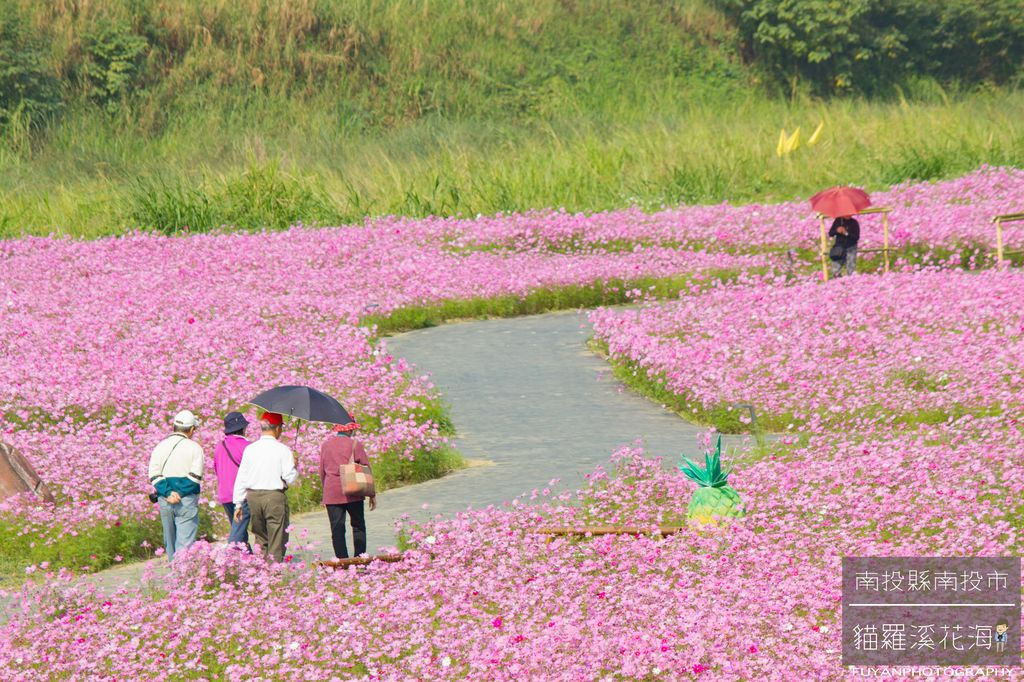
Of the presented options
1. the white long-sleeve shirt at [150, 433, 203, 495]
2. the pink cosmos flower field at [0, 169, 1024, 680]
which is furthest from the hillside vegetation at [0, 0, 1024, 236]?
the white long-sleeve shirt at [150, 433, 203, 495]

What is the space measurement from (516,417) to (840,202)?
27.1 ft

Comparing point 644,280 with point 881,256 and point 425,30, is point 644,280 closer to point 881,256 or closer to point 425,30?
point 881,256

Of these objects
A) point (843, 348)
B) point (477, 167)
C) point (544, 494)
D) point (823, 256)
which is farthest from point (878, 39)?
point (544, 494)

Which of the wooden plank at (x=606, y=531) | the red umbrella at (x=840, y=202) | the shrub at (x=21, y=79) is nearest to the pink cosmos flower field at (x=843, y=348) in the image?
the red umbrella at (x=840, y=202)

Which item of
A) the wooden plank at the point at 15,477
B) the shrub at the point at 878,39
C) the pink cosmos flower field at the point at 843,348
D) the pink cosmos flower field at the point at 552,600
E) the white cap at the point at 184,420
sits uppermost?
the shrub at the point at 878,39

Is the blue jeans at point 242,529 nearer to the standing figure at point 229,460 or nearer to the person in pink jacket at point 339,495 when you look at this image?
the standing figure at point 229,460

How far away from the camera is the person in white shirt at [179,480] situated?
1121 centimetres

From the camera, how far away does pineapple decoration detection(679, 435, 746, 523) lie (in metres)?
10.7

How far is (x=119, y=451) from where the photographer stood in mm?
13984

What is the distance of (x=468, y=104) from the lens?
4694cm

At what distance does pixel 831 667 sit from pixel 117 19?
43.4m

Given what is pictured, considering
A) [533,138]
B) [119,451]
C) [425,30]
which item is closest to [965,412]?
[119,451]

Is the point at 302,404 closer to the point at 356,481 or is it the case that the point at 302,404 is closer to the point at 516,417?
the point at 356,481

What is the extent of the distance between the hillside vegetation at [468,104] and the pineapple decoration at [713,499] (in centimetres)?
2007
